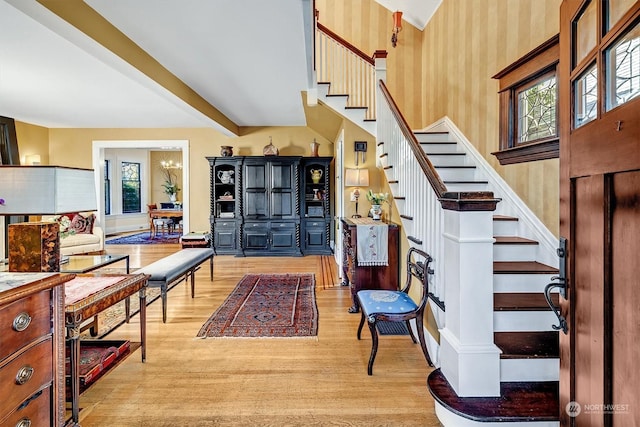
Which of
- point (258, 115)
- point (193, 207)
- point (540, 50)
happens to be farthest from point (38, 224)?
point (193, 207)

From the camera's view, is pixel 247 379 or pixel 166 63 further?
pixel 166 63

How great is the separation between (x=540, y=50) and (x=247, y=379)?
11.0 feet

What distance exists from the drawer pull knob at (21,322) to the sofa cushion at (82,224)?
6178 millimetres

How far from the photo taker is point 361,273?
3559 millimetres

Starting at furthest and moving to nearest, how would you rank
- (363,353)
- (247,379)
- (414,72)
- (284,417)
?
→ (414,72) < (363,353) < (247,379) < (284,417)

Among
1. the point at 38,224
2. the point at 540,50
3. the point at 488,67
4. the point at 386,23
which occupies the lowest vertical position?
the point at 38,224

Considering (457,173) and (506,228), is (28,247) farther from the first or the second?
(457,173)

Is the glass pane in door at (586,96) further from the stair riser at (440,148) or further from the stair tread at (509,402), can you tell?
the stair riser at (440,148)

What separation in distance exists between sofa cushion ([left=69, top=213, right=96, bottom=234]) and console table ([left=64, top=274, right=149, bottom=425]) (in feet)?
16.7

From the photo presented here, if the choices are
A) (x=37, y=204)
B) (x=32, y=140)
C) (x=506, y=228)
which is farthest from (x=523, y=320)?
(x=32, y=140)

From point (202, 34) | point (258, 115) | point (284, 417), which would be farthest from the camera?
point (258, 115)

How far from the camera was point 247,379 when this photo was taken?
7.44 ft

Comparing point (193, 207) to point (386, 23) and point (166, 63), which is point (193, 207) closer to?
point (166, 63)

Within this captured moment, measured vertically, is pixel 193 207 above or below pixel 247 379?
above
